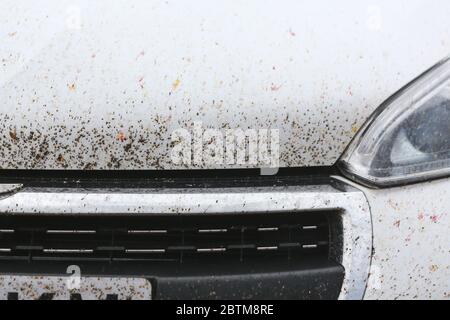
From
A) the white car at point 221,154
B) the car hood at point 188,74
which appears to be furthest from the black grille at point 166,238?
the car hood at point 188,74

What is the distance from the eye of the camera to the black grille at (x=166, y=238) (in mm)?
1564

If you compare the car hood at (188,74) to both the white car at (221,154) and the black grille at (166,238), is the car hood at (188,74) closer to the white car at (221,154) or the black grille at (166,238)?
the white car at (221,154)

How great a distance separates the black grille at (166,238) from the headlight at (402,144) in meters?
0.17

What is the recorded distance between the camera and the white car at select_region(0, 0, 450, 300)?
1.52 m

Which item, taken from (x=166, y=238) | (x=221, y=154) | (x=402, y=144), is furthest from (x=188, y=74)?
(x=402, y=144)

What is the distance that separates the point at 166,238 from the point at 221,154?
0.26 meters

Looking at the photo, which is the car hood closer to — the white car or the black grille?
the white car

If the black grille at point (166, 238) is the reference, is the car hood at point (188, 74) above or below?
→ above

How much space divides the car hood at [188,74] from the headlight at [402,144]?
0.03 metres

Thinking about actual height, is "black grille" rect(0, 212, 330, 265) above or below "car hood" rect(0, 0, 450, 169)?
below

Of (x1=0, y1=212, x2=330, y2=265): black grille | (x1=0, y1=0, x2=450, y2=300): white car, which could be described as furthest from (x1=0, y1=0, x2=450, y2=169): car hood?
(x1=0, y1=212, x2=330, y2=265): black grille

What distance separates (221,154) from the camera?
4.99 ft

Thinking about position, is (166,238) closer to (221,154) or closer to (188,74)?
(221,154)
